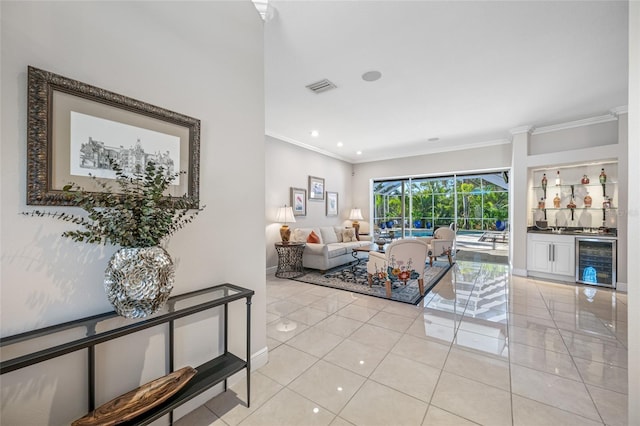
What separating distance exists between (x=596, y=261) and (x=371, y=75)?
496 centimetres

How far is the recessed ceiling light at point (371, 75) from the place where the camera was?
314 cm

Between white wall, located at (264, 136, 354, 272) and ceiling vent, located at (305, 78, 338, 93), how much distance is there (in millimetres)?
2170

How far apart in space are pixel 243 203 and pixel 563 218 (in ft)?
20.4

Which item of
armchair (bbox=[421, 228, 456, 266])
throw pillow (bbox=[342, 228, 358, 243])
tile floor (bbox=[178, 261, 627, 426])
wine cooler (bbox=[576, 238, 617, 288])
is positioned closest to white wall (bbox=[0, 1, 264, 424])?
tile floor (bbox=[178, 261, 627, 426])

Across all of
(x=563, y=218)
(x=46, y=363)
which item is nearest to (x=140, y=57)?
(x=46, y=363)

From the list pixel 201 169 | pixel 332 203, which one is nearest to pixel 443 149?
pixel 332 203

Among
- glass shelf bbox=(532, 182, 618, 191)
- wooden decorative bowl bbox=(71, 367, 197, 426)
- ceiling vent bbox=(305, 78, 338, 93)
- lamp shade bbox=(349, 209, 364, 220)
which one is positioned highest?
ceiling vent bbox=(305, 78, 338, 93)

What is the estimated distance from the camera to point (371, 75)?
3197mm

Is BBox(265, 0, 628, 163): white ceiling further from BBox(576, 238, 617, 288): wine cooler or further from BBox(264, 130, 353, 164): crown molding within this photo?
BBox(576, 238, 617, 288): wine cooler

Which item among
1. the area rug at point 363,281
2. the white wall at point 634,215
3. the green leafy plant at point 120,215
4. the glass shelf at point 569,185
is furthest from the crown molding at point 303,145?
the glass shelf at point 569,185

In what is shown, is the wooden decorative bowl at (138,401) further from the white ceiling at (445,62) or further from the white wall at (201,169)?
the white ceiling at (445,62)

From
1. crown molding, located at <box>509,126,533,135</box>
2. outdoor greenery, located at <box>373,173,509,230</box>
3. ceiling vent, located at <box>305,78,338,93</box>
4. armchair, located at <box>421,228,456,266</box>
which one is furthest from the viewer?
outdoor greenery, located at <box>373,173,509,230</box>

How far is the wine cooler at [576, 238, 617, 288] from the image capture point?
4.25 metres

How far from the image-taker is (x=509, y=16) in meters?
2.25
